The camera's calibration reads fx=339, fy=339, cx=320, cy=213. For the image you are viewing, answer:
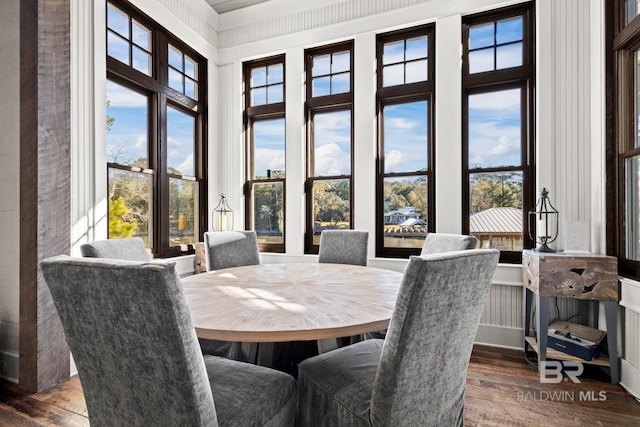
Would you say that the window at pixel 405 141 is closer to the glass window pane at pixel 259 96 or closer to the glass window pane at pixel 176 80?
the glass window pane at pixel 259 96

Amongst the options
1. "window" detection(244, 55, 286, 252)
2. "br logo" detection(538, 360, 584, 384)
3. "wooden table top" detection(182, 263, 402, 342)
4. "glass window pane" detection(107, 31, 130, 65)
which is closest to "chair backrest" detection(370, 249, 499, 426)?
"wooden table top" detection(182, 263, 402, 342)

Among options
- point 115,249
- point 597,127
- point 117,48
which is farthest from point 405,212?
point 117,48

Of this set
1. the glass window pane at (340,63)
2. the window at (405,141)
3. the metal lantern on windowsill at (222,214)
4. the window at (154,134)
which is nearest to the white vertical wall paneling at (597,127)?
the window at (405,141)

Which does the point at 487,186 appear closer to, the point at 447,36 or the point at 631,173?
the point at 631,173

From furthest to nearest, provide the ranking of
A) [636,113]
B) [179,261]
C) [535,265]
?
1. [179,261]
2. [535,265]
3. [636,113]

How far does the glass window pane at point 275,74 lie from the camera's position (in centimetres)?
391

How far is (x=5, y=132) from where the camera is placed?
2307mm

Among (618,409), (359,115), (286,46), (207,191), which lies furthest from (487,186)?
(207,191)

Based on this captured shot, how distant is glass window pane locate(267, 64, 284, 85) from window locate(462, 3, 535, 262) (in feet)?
6.39

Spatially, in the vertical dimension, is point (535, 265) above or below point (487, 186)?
below

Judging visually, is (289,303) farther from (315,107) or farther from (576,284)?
(315,107)

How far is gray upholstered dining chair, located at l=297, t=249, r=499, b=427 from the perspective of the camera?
0.97 m

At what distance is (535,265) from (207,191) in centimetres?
326

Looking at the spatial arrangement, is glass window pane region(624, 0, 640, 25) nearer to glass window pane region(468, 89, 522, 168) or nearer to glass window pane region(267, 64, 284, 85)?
glass window pane region(468, 89, 522, 168)
